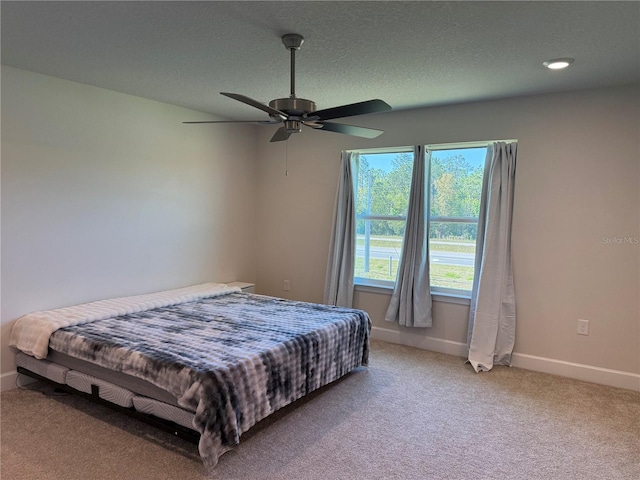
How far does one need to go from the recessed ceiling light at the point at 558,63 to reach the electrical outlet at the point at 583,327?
205 centimetres

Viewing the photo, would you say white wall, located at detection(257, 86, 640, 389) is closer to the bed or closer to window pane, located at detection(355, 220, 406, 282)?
window pane, located at detection(355, 220, 406, 282)

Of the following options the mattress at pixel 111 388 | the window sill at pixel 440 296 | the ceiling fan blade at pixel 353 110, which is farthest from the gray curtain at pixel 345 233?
the mattress at pixel 111 388

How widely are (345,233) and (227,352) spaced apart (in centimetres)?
Answer: 239

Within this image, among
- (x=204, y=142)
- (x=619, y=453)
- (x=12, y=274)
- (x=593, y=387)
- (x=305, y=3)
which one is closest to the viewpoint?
(x=305, y=3)

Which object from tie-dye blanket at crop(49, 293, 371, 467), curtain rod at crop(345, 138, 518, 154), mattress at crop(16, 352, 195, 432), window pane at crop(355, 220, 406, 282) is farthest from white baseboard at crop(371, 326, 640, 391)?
mattress at crop(16, 352, 195, 432)

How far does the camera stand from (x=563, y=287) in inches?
143

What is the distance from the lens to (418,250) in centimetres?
426

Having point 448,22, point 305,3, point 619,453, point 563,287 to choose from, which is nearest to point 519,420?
point 619,453

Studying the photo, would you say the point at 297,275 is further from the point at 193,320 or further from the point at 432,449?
the point at 432,449

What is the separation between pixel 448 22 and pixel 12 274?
345 cm

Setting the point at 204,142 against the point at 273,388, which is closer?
the point at 273,388

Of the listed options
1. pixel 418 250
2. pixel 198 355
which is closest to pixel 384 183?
pixel 418 250

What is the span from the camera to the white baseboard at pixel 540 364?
343 cm

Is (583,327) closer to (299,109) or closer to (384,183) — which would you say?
(384,183)
